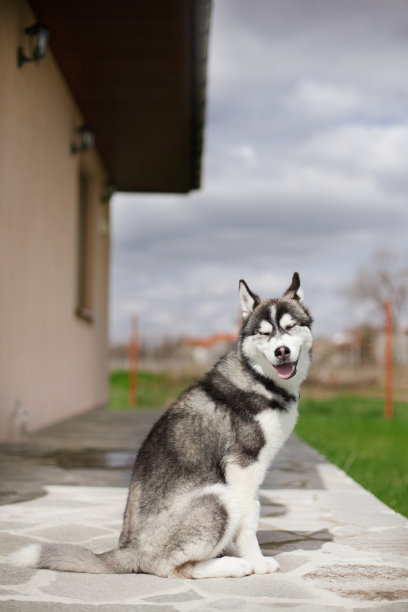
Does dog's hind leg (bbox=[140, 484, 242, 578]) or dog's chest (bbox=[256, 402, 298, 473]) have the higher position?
dog's chest (bbox=[256, 402, 298, 473])

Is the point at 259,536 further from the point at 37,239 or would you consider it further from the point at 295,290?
the point at 37,239

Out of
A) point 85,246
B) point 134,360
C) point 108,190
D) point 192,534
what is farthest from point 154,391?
point 192,534

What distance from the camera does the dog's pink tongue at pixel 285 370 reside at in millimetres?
2988

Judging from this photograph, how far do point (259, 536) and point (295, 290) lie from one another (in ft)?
4.21

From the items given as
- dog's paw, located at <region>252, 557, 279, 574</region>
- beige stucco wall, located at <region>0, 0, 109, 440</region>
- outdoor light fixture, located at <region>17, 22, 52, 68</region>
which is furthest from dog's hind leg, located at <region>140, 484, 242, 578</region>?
outdoor light fixture, located at <region>17, 22, 52, 68</region>

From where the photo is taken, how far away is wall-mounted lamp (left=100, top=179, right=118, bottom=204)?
1259cm

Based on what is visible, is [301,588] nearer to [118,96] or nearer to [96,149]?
[118,96]

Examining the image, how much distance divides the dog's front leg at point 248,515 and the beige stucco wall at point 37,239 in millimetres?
4062

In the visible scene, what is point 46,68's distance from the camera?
7.94m

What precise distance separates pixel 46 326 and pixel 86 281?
328 centimetres

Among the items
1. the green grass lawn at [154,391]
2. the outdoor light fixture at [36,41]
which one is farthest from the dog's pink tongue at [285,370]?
the green grass lawn at [154,391]

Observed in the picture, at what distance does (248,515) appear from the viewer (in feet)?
9.39

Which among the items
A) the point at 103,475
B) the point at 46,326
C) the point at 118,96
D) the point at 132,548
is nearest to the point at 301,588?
the point at 132,548

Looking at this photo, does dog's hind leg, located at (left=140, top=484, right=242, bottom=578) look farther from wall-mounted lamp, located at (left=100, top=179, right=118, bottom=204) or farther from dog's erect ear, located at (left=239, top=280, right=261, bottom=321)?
wall-mounted lamp, located at (left=100, top=179, right=118, bottom=204)
